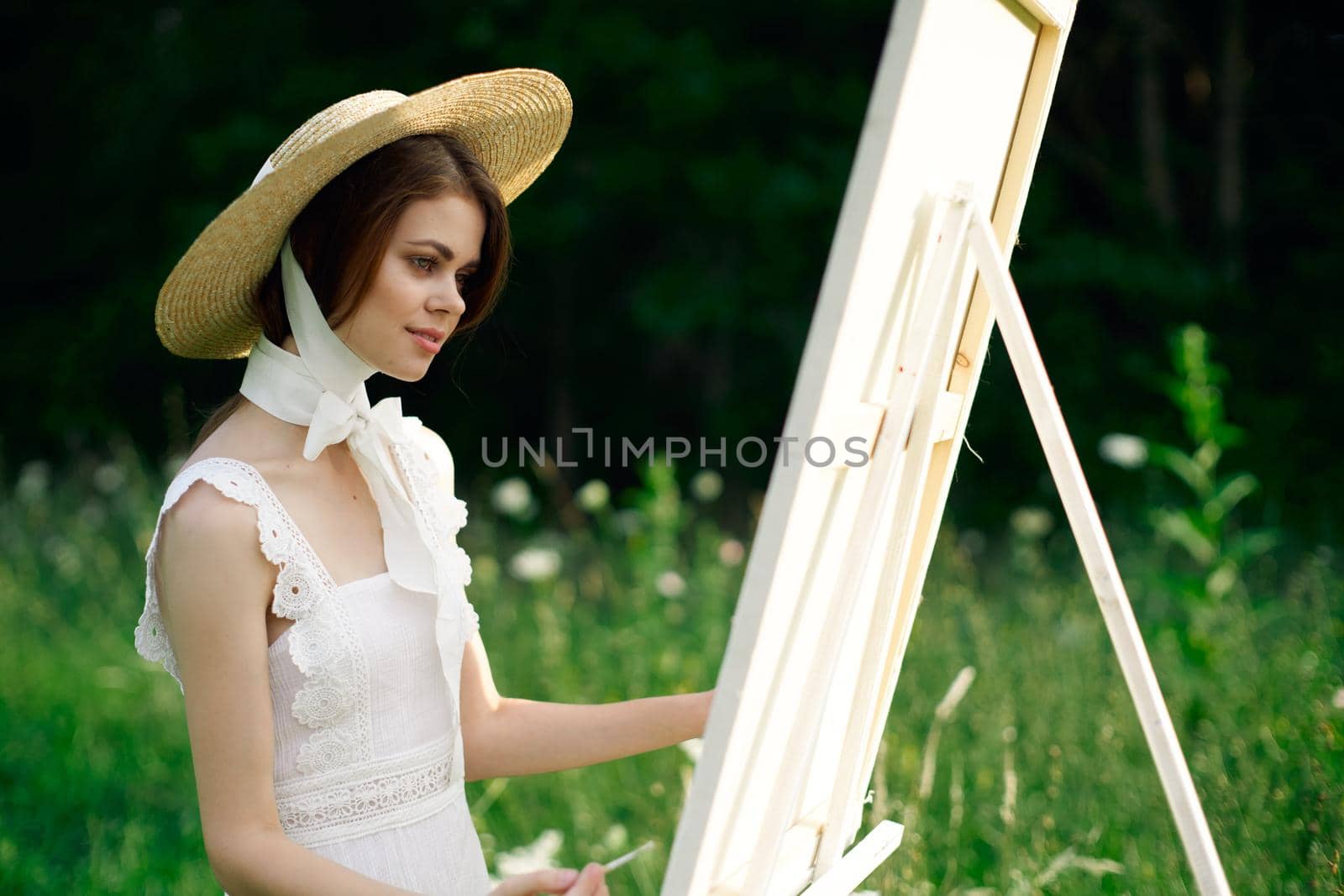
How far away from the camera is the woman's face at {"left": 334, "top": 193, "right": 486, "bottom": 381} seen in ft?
4.87

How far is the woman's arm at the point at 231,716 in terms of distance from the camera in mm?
1323

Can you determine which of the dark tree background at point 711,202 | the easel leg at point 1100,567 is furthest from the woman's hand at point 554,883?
the dark tree background at point 711,202

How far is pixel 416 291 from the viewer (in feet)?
4.89

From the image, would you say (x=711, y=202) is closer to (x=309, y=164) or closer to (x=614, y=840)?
(x=614, y=840)

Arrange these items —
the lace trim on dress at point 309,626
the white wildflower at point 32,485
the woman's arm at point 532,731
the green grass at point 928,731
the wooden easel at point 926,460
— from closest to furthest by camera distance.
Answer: the wooden easel at point 926,460
the lace trim on dress at point 309,626
the woman's arm at point 532,731
the green grass at point 928,731
the white wildflower at point 32,485

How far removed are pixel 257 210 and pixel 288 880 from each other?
0.78m

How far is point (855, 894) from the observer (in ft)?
5.27

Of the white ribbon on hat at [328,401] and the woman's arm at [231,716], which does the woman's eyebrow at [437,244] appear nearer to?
the white ribbon on hat at [328,401]

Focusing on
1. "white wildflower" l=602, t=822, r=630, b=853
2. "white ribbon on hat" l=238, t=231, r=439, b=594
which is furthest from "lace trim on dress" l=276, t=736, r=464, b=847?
"white wildflower" l=602, t=822, r=630, b=853

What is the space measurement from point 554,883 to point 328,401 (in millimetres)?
637

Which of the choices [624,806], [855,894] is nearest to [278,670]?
[855,894]

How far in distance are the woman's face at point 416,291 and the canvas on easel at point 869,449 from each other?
0.57 metres

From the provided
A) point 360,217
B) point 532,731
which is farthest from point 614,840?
point 360,217

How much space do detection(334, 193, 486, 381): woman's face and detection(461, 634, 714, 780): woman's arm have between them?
481mm
